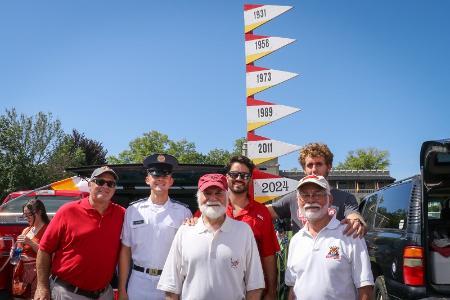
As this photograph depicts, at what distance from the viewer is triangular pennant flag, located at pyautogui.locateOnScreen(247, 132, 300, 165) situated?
22.4 feet

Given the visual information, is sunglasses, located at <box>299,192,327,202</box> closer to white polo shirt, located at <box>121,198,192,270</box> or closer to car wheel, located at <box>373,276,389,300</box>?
white polo shirt, located at <box>121,198,192,270</box>

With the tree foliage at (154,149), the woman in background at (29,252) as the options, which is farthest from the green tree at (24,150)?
the woman in background at (29,252)

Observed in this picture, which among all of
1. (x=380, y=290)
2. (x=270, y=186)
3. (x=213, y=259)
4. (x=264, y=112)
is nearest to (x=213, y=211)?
(x=213, y=259)

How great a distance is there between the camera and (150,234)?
11.5ft

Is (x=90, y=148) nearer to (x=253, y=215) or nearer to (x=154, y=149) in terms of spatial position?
(x=154, y=149)

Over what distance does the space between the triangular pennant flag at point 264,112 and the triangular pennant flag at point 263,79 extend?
23 centimetres

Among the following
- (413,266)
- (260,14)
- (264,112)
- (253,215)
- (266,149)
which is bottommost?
(413,266)

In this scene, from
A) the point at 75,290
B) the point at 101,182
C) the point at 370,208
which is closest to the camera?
the point at 75,290

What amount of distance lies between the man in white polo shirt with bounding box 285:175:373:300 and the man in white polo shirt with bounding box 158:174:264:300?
0.94ft

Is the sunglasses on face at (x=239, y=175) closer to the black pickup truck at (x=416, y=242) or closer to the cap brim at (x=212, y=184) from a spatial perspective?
the cap brim at (x=212, y=184)

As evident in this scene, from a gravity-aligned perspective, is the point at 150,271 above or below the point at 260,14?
below

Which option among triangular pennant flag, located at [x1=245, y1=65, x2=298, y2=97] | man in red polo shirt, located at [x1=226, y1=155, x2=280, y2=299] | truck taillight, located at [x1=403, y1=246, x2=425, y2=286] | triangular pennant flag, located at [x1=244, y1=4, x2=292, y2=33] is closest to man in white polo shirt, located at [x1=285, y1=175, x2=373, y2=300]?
man in red polo shirt, located at [x1=226, y1=155, x2=280, y2=299]

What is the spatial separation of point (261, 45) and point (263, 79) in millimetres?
590

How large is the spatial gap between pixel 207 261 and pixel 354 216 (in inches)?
42.0
